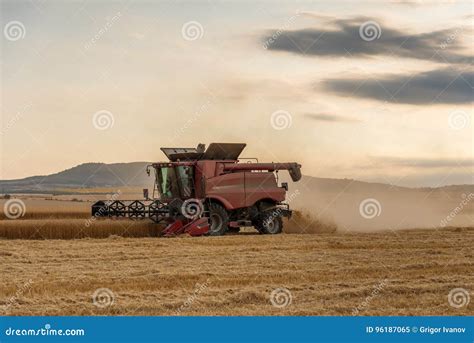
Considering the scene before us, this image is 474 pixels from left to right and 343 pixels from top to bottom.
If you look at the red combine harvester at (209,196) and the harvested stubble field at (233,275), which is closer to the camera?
the harvested stubble field at (233,275)

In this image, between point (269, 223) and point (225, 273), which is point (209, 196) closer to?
point (269, 223)

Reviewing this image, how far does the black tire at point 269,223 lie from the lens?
23875 millimetres

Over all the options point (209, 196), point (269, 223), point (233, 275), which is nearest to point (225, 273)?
point (233, 275)

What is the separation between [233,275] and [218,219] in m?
9.67

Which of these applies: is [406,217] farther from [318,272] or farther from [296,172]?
[318,272]

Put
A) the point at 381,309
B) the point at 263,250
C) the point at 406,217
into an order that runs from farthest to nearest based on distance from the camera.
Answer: the point at 406,217
the point at 263,250
the point at 381,309

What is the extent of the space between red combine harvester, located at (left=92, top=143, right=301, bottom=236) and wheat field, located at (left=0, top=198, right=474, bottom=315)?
41.5 inches

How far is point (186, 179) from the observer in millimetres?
22594

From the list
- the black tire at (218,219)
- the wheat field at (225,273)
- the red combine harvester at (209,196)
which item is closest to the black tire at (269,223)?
the red combine harvester at (209,196)

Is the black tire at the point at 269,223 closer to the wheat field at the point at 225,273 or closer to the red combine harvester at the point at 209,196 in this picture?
the red combine harvester at the point at 209,196

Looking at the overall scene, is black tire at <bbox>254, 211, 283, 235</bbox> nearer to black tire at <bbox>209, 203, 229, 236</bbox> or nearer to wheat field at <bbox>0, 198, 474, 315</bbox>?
black tire at <bbox>209, 203, 229, 236</bbox>

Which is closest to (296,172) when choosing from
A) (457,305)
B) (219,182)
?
(219,182)

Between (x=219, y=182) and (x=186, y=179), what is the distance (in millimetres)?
1109

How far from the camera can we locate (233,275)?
13.2 m
